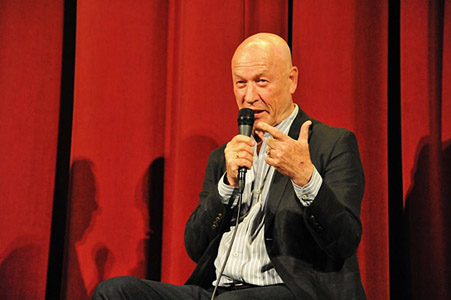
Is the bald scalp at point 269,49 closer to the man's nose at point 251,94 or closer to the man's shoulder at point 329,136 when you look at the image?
the man's nose at point 251,94

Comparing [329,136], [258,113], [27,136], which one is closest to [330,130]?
[329,136]

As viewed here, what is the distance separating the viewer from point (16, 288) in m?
2.07

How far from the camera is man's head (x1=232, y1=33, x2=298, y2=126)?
1690 millimetres

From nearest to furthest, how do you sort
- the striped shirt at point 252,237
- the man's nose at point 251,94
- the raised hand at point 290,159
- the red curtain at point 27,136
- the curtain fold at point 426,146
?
the raised hand at point 290,159 → the striped shirt at point 252,237 → the man's nose at point 251,94 → the curtain fold at point 426,146 → the red curtain at point 27,136

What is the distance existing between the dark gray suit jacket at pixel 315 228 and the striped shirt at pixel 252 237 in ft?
0.12

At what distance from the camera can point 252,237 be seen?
A: 1554mm

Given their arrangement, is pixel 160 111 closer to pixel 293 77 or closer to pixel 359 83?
pixel 293 77

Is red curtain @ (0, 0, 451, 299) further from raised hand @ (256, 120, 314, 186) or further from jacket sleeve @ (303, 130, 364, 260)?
raised hand @ (256, 120, 314, 186)

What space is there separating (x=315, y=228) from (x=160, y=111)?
106 centimetres

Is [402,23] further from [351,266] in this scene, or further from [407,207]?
[351,266]

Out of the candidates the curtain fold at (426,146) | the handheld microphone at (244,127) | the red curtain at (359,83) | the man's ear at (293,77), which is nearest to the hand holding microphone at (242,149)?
the handheld microphone at (244,127)

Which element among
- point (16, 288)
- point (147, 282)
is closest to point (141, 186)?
point (16, 288)

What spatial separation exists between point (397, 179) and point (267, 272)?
2.95 feet

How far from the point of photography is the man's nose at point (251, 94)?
5.52ft
